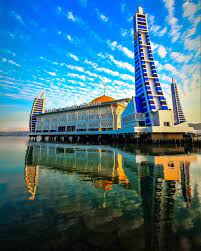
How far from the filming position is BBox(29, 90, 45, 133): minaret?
123m

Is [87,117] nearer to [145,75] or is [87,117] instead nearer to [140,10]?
[145,75]

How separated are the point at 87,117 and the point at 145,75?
4075cm

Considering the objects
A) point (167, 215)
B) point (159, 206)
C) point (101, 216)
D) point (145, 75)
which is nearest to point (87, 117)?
point (145, 75)

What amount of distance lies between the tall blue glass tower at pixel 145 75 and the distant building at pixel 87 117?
68.8 feet

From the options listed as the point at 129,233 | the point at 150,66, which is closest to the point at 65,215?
the point at 129,233

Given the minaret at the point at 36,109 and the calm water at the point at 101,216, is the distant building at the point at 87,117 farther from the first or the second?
the calm water at the point at 101,216

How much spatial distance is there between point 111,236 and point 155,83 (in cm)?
5931

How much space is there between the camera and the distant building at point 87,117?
7925 cm

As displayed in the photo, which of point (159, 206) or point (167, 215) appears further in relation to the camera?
point (159, 206)

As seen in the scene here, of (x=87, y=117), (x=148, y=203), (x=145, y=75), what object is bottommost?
(x=148, y=203)

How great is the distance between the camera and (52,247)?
3717mm

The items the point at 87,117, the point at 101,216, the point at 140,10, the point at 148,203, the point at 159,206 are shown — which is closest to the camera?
the point at 101,216

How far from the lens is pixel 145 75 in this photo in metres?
56.1

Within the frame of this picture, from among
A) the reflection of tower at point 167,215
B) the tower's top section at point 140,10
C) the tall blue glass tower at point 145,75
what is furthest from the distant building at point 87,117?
the reflection of tower at point 167,215
